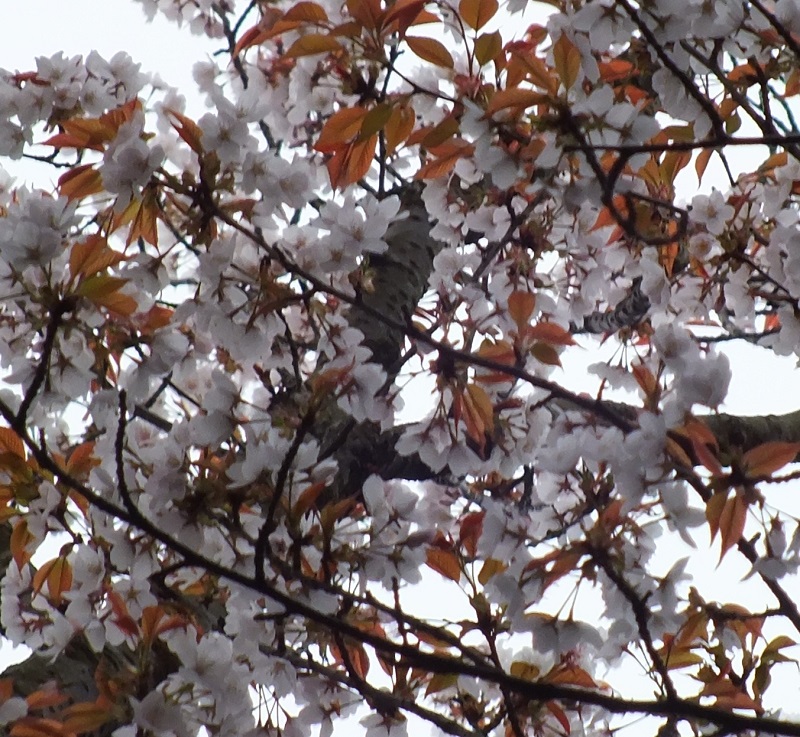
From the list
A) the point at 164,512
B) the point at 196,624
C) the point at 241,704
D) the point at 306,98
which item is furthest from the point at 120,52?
the point at 241,704

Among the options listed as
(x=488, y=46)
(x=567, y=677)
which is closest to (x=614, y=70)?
(x=488, y=46)

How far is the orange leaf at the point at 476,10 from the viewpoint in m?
0.97

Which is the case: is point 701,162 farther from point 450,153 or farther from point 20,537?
point 20,537

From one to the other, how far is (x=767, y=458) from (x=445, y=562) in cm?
46

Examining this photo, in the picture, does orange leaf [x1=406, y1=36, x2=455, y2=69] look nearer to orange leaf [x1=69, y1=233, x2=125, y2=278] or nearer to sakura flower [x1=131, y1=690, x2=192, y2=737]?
orange leaf [x1=69, y1=233, x2=125, y2=278]

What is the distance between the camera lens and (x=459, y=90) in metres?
1.04

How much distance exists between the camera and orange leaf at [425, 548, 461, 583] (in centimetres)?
109

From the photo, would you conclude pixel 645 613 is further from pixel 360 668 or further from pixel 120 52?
pixel 120 52

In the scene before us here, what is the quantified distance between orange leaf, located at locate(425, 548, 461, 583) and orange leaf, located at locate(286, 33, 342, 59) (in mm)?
601

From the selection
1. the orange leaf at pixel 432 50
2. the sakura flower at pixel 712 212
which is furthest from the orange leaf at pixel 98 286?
the sakura flower at pixel 712 212

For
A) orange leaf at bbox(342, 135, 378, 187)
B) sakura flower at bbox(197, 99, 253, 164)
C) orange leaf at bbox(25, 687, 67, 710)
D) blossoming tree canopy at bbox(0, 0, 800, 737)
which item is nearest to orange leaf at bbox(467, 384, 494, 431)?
blossoming tree canopy at bbox(0, 0, 800, 737)

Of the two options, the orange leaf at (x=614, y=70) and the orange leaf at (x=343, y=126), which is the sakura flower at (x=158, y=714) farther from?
the orange leaf at (x=614, y=70)

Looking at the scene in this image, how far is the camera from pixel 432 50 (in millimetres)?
975

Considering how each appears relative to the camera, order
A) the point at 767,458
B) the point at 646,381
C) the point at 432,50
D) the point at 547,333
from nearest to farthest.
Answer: the point at 767,458 < the point at 646,381 < the point at 432,50 < the point at 547,333
